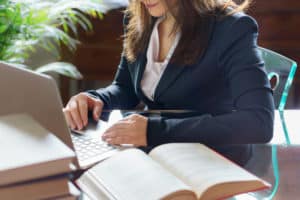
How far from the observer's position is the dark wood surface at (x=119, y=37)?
8.39 ft

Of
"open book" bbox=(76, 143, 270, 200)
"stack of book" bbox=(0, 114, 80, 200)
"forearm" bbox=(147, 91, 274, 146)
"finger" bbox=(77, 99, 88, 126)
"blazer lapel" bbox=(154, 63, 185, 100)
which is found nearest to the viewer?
"stack of book" bbox=(0, 114, 80, 200)

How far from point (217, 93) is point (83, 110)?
0.36 m

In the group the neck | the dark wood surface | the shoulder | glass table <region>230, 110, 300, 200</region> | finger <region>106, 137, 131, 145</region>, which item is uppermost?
the shoulder

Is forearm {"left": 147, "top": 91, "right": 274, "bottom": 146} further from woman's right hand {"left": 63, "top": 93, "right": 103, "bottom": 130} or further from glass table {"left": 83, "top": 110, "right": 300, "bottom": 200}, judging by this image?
woman's right hand {"left": 63, "top": 93, "right": 103, "bottom": 130}

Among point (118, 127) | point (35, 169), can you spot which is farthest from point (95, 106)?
point (35, 169)

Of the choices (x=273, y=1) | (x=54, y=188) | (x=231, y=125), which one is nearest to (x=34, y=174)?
(x=54, y=188)

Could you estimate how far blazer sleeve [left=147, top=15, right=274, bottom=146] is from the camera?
1.05 meters

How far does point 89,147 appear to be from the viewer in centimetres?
99

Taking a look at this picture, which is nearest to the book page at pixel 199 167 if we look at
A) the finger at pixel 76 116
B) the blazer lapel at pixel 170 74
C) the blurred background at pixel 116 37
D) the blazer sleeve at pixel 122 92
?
the finger at pixel 76 116

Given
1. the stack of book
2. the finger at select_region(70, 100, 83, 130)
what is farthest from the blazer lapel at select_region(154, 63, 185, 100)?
the stack of book

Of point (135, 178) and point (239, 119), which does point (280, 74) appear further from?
point (135, 178)

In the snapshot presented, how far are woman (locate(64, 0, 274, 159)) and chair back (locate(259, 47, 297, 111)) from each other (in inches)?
8.6

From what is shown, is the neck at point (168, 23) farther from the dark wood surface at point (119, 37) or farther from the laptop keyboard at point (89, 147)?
the dark wood surface at point (119, 37)

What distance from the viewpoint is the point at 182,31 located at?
4.20 ft
